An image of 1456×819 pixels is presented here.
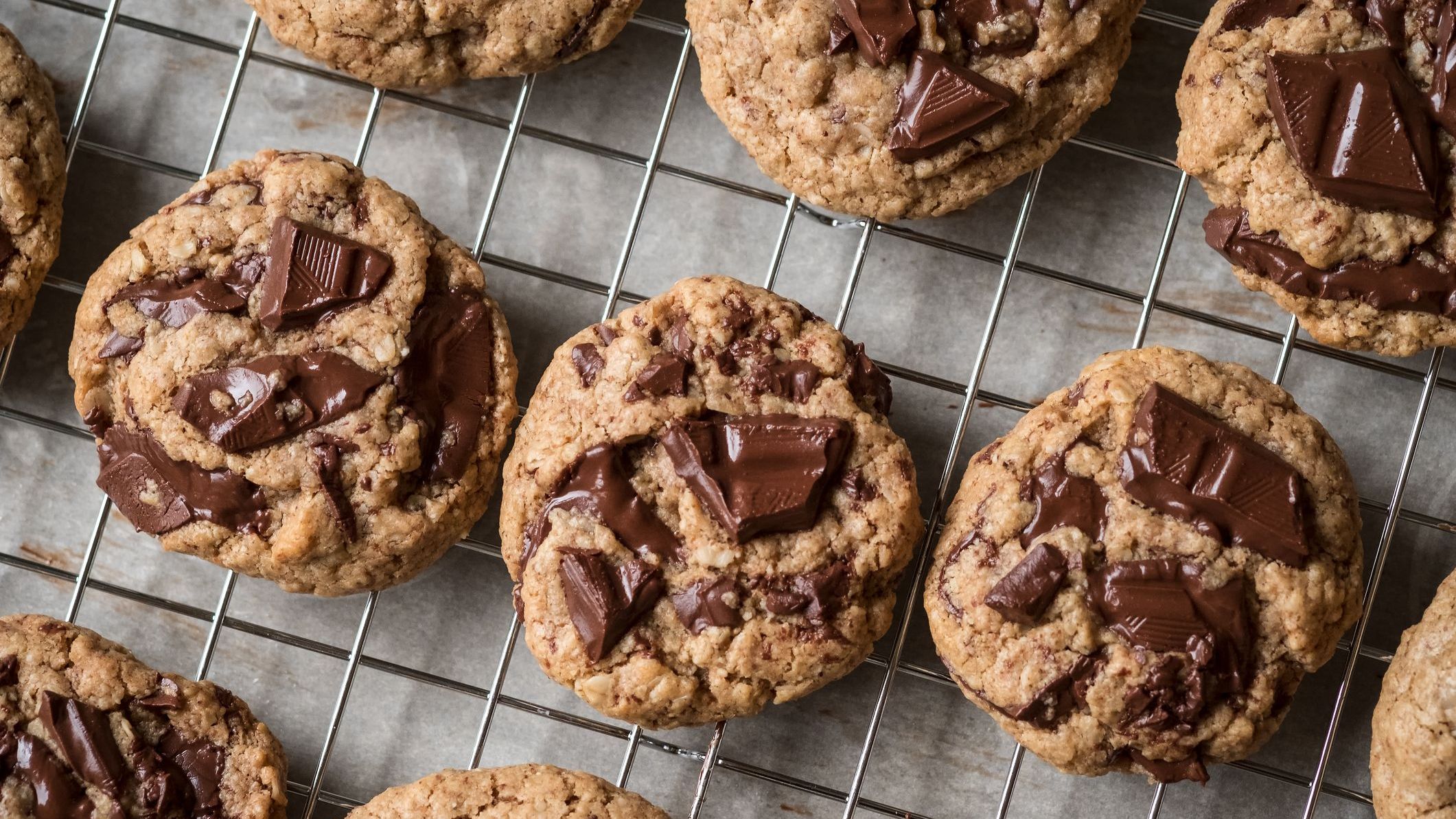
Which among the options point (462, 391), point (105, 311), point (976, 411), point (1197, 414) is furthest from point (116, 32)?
point (1197, 414)

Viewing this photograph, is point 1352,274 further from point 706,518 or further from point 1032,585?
point 706,518

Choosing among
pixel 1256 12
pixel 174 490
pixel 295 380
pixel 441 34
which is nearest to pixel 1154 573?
pixel 1256 12

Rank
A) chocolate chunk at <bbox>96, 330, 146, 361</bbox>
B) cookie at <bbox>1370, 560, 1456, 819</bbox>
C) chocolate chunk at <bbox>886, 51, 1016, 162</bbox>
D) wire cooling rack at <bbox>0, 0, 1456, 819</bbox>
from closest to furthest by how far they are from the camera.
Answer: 1. cookie at <bbox>1370, 560, 1456, 819</bbox>
2. chocolate chunk at <bbox>886, 51, 1016, 162</bbox>
3. chocolate chunk at <bbox>96, 330, 146, 361</bbox>
4. wire cooling rack at <bbox>0, 0, 1456, 819</bbox>

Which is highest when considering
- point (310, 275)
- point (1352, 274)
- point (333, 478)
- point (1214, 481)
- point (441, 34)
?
point (1352, 274)

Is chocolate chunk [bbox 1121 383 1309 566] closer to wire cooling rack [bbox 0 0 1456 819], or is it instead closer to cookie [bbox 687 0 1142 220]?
wire cooling rack [bbox 0 0 1456 819]

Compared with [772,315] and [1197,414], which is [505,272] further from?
[1197,414]

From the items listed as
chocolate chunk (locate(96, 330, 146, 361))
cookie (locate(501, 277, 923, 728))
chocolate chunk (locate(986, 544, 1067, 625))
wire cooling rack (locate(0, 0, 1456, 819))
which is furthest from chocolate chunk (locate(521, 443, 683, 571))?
chocolate chunk (locate(96, 330, 146, 361))
